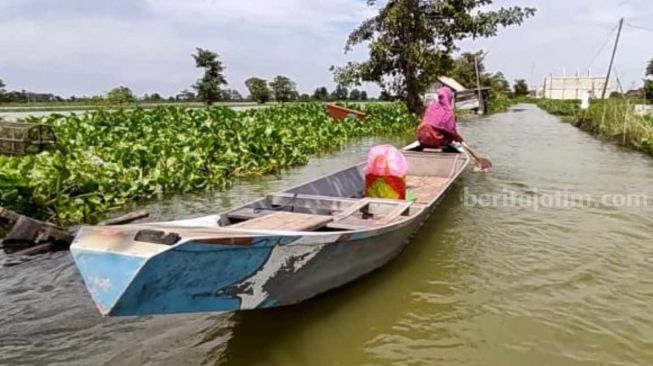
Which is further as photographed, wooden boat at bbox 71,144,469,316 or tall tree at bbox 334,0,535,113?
tall tree at bbox 334,0,535,113

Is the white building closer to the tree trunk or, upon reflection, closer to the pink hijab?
the tree trunk

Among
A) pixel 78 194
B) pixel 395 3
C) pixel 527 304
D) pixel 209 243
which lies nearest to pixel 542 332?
pixel 527 304

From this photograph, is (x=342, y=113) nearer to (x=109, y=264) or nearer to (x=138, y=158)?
(x=138, y=158)

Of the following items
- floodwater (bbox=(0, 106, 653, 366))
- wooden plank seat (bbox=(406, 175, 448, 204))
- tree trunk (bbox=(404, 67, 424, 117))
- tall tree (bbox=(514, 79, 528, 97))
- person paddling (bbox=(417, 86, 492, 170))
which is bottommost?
floodwater (bbox=(0, 106, 653, 366))

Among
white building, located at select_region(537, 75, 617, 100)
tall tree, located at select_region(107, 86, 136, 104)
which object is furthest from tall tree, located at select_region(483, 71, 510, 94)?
tall tree, located at select_region(107, 86, 136, 104)

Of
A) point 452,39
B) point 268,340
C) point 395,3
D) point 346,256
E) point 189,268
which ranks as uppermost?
point 395,3

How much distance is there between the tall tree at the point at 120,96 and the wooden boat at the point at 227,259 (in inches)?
494

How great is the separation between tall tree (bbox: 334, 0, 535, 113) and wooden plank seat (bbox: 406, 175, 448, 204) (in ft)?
43.0

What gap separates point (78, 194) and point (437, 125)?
16.6ft

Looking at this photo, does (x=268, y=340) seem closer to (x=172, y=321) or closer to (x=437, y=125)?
(x=172, y=321)

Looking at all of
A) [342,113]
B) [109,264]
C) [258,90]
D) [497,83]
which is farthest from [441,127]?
[497,83]

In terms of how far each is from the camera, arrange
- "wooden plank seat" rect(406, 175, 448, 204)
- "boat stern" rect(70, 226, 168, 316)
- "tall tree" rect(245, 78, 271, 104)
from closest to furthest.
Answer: "boat stern" rect(70, 226, 168, 316), "wooden plank seat" rect(406, 175, 448, 204), "tall tree" rect(245, 78, 271, 104)

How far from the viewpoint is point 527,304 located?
3.71m

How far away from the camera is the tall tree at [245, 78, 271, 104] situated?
1394 inches
